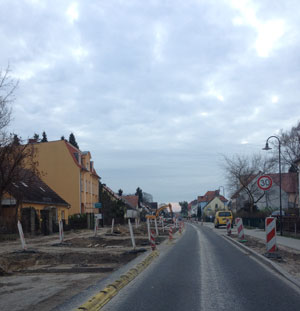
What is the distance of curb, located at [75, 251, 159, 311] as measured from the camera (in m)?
6.42

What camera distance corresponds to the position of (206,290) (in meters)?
8.08

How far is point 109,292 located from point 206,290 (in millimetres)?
1891

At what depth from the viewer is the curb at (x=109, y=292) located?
6418mm

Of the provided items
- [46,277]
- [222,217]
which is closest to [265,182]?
[46,277]

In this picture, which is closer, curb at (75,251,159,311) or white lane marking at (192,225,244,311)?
curb at (75,251,159,311)

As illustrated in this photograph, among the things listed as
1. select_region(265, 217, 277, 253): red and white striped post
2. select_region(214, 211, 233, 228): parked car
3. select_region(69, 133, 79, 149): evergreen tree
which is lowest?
select_region(214, 211, 233, 228): parked car

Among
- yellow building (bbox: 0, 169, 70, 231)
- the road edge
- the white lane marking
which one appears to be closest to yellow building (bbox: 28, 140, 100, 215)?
yellow building (bbox: 0, 169, 70, 231)

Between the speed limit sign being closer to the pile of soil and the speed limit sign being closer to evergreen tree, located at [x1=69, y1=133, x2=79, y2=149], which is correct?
the pile of soil

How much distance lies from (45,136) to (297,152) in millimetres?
37750

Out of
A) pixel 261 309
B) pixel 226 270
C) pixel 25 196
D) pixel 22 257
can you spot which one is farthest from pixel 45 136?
pixel 261 309

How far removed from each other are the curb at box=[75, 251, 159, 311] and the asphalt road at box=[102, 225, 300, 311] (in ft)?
0.34

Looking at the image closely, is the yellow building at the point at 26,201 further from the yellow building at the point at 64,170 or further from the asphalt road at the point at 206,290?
the asphalt road at the point at 206,290

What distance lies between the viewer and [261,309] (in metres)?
6.50

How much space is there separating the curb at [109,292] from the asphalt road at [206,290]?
0.10 m
